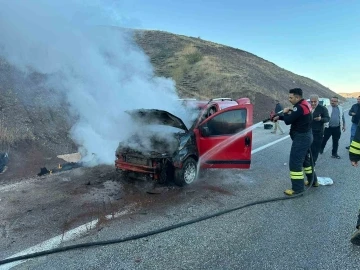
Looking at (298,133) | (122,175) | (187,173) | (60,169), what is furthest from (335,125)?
(60,169)

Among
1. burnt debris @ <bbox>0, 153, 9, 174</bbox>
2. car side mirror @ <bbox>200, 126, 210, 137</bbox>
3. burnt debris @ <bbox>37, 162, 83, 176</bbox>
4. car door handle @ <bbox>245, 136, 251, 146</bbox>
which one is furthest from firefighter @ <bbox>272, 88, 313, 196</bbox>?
burnt debris @ <bbox>0, 153, 9, 174</bbox>

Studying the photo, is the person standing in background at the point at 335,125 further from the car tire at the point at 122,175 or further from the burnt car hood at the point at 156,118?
the car tire at the point at 122,175

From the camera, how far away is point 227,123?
18.7 ft

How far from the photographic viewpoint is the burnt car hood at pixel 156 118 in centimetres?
536

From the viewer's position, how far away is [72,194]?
4969 mm

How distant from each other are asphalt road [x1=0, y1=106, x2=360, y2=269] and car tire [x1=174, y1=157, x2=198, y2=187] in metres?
0.13

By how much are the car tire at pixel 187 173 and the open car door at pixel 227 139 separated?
0.82 feet

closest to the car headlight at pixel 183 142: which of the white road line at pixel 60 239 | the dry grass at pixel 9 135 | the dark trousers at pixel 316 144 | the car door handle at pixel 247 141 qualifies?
the car door handle at pixel 247 141

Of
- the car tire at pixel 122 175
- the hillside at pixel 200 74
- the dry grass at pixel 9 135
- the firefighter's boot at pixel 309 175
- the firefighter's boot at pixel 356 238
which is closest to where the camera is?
the firefighter's boot at pixel 356 238

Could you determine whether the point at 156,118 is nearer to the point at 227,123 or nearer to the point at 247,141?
the point at 227,123

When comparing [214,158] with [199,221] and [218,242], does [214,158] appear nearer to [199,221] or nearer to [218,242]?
[199,221]

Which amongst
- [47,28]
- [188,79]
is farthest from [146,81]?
[188,79]

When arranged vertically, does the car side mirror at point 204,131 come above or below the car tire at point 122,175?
above

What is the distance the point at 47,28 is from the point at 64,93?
4.72 m
